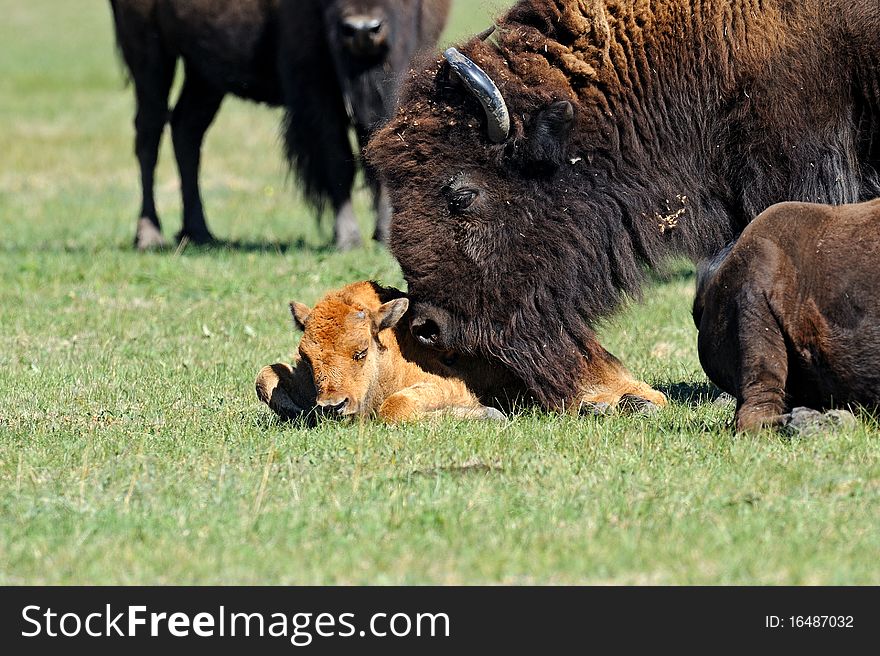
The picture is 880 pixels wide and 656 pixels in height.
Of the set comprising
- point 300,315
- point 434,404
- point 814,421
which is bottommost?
point 434,404

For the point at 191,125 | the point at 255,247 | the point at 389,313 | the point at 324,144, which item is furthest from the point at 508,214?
the point at 191,125

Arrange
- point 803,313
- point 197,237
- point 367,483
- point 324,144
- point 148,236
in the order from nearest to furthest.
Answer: point 367,483
point 803,313
point 324,144
point 148,236
point 197,237

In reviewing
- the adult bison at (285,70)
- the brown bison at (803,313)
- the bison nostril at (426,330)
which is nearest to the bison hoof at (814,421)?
the brown bison at (803,313)

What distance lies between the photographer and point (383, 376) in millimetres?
6820

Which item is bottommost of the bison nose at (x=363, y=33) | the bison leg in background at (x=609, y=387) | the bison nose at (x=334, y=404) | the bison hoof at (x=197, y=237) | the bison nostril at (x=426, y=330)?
the bison hoof at (x=197, y=237)

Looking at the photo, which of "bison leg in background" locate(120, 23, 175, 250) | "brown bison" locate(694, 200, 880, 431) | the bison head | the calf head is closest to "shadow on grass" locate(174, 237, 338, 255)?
"bison leg in background" locate(120, 23, 175, 250)

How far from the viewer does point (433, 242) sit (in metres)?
6.95

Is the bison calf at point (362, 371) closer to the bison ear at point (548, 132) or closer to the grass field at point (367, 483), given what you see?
the grass field at point (367, 483)

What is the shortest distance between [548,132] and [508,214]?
1.54 feet

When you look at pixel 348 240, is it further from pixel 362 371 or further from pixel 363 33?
pixel 362 371

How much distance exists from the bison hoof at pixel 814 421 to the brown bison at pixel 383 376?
1029mm

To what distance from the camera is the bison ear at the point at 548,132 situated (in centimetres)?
709

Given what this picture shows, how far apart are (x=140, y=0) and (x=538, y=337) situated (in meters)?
9.07
